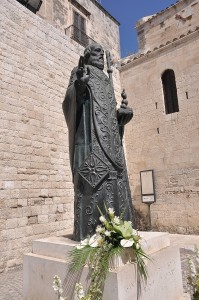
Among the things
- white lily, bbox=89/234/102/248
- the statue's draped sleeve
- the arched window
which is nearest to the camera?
white lily, bbox=89/234/102/248

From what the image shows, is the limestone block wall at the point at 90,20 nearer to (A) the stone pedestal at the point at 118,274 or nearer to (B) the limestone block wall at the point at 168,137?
(B) the limestone block wall at the point at 168,137

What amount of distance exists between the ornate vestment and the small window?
37.2 feet

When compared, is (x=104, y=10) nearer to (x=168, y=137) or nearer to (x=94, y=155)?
(x=168, y=137)

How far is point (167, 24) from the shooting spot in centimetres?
1122

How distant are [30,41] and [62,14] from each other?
621 centimetres

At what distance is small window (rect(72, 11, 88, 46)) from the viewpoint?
13062 mm

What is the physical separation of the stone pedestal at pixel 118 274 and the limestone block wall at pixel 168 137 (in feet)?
21.6

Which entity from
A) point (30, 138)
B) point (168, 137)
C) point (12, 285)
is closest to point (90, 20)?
point (168, 137)

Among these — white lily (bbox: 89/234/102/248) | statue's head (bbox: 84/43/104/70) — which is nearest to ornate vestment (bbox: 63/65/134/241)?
statue's head (bbox: 84/43/104/70)

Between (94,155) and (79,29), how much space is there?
12.6m

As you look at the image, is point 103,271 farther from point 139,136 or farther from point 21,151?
point 139,136

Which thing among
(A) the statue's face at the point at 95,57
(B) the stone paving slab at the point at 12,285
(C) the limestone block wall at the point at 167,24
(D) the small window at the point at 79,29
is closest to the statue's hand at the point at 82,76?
(A) the statue's face at the point at 95,57

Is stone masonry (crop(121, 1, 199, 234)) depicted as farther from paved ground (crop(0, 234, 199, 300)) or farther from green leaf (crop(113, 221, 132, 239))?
green leaf (crop(113, 221, 132, 239))

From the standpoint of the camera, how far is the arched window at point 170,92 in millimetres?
9789
